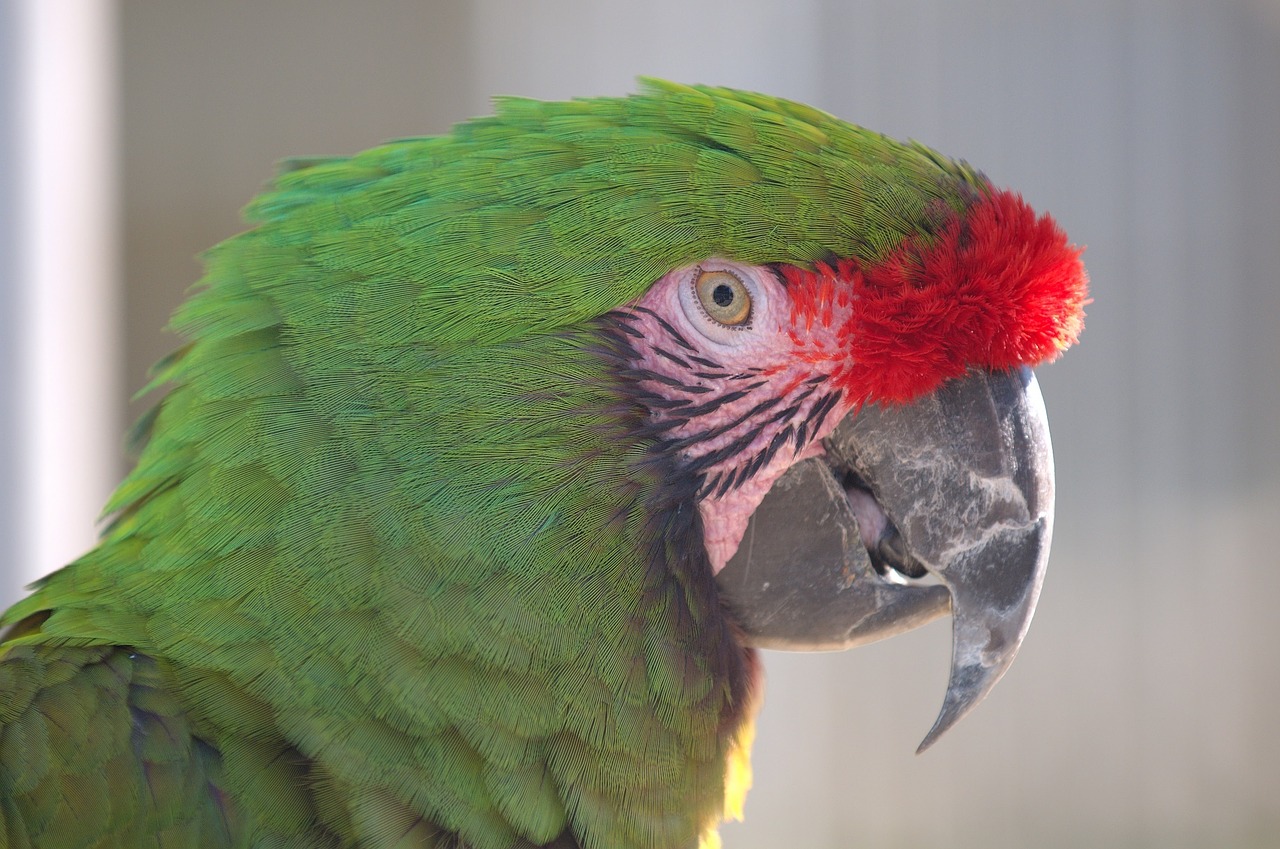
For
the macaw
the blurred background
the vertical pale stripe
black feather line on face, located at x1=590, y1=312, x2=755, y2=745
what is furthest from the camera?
the blurred background

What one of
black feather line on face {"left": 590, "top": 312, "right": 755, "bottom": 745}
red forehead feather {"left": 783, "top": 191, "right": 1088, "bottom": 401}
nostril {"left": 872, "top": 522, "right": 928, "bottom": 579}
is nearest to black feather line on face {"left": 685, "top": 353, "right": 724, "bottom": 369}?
black feather line on face {"left": 590, "top": 312, "right": 755, "bottom": 745}

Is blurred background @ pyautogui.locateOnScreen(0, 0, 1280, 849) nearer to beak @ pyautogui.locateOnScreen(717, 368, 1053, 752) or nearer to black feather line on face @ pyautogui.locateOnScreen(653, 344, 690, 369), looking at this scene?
beak @ pyautogui.locateOnScreen(717, 368, 1053, 752)

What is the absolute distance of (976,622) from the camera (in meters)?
1.12

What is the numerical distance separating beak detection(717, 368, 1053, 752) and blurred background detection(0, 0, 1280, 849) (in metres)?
2.48

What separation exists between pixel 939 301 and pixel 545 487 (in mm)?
430

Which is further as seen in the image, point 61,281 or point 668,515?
point 61,281

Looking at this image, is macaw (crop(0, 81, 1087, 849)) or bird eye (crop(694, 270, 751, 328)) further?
bird eye (crop(694, 270, 751, 328))

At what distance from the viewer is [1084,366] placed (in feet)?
11.8

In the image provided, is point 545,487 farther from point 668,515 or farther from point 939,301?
point 939,301

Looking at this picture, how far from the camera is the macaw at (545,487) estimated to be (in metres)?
0.97

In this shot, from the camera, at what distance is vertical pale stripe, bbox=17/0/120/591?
7.46 feet

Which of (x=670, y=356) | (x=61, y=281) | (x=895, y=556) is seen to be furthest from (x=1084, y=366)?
(x=61, y=281)

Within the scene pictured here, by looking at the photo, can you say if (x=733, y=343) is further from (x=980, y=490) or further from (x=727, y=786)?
(x=727, y=786)

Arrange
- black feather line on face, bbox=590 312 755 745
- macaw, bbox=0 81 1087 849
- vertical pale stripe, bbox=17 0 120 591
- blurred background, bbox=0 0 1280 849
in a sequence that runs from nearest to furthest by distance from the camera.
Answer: macaw, bbox=0 81 1087 849, black feather line on face, bbox=590 312 755 745, vertical pale stripe, bbox=17 0 120 591, blurred background, bbox=0 0 1280 849
